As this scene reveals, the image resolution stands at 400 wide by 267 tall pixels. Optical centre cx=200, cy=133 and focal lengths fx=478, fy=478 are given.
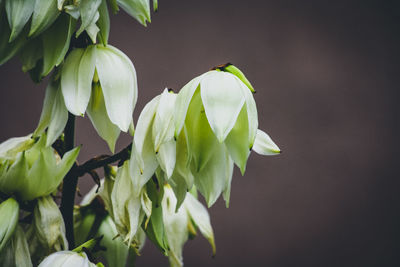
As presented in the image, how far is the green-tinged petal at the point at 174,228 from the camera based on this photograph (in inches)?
14.1

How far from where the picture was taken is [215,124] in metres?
0.24

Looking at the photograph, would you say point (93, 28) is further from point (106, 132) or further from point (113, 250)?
point (113, 250)

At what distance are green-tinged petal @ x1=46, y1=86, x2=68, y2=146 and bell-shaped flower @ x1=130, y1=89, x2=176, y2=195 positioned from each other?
0.15 feet

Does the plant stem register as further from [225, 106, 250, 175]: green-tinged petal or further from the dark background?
the dark background

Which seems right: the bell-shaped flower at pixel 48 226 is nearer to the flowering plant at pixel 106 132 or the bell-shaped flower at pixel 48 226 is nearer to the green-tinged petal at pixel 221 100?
the flowering plant at pixel 106 132

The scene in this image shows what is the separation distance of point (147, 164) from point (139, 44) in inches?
28.4

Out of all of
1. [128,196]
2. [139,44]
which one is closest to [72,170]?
[128,196]

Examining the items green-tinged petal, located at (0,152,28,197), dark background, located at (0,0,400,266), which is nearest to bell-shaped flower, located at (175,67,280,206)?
green-tinged petal, located at (0,152,28,197)

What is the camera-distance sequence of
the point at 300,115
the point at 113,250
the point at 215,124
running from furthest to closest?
the point at 300,115, the point at 113,250, the point at 215,124

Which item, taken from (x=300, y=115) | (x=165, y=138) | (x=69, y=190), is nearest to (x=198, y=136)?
(x=165, y=138)

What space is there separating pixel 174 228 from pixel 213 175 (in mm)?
113

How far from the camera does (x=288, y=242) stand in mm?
970

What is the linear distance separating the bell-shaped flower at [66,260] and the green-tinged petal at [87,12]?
0.42 ft

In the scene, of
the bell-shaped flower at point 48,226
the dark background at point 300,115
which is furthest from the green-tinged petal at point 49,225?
the dark background at point 300,115
